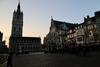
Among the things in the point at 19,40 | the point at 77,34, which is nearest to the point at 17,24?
the point at 19,40

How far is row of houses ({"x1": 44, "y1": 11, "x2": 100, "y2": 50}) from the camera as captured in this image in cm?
5272

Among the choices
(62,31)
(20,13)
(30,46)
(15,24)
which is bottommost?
(30,46)

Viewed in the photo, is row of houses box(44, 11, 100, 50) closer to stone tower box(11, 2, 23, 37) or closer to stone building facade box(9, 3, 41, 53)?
stone building facade box(9, 3, 41, 53)

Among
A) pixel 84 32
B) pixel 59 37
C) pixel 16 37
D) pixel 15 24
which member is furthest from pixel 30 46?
pixel 84 32

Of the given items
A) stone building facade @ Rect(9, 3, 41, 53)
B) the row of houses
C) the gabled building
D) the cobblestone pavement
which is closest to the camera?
the cobblestone pavement

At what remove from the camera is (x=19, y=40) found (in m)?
135

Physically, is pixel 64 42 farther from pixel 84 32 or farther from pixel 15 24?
pixel 15 24

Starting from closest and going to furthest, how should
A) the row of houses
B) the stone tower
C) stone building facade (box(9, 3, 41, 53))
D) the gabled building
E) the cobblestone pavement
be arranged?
the cobblestone pavement < the row of houses < the gabled building < stone building facade (box(9, 3, 41, 53)) < the stone tower

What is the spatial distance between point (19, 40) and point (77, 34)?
271 feet

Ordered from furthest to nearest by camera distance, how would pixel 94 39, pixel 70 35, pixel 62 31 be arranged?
1. pixel 62 31
2. pixel 70 35
3. pixel 94 39

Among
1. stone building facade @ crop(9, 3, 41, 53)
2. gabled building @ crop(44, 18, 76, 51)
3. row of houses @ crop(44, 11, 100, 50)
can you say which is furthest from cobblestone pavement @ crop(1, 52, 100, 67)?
stone building facade @ crop(9, 3, 41, 53)

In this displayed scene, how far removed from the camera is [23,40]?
136 meters

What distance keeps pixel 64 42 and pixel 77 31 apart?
13058mm

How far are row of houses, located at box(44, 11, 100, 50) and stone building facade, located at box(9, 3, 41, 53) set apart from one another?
1850 inches
